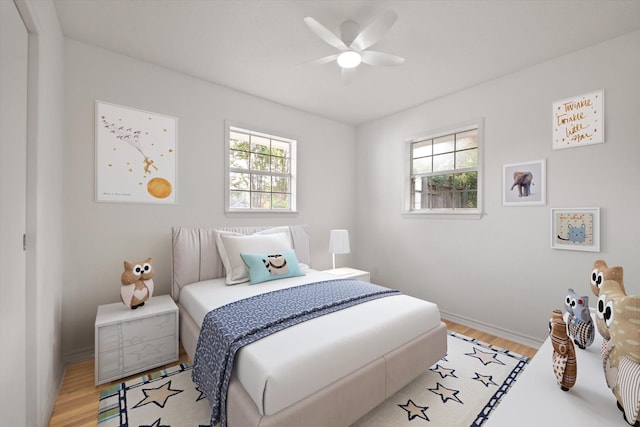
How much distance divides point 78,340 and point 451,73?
427cm

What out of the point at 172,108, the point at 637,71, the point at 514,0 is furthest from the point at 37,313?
the point at 637,71

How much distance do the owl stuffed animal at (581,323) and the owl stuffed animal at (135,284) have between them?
9.07 feet

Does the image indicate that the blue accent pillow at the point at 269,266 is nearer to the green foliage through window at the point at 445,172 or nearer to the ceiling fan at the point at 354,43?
the ceiling fan at the point at 354,43

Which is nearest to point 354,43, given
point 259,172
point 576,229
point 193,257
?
point 259,172

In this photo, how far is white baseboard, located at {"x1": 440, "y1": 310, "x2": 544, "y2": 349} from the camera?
2.68 m

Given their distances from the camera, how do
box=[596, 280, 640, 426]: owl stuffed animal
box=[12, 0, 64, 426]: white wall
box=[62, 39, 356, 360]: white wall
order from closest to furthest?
box=[596, 280, 640, 426]: owl stuffed animal, box=[12, 0, 64, 426]: white wall, box=[62, 39, 356, 360]: white wall

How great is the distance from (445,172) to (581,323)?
2.57 m

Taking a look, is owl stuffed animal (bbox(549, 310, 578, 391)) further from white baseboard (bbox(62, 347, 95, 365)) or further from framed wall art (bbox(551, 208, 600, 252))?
white baseboard (bbox(62, 347, 95, 365))

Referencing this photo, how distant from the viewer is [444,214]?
338 centimetres

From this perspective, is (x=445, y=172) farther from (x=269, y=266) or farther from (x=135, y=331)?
(x=135, y=331)

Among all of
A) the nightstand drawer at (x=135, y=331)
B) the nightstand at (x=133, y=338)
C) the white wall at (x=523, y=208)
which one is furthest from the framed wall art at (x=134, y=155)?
the white wall at (x=523, y=208)

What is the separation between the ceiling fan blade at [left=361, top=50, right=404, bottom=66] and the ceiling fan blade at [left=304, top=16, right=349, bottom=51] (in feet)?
0.66

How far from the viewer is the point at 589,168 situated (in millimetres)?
2387

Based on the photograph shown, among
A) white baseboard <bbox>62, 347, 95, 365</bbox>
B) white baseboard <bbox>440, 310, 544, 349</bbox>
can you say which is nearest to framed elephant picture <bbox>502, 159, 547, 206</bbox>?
white baseboard <bbox>440, 310, 544, 349</bbox>
